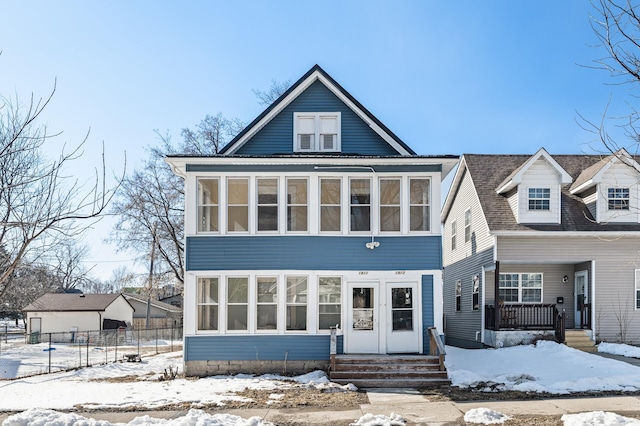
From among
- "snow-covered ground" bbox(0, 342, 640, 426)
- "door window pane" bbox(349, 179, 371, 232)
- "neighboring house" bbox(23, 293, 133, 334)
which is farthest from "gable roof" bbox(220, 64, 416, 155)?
"neighboring house" bbox(23, 293, 133, 334)

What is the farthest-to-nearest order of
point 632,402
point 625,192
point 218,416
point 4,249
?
point 625,192, point 632,402, point 218,416, point 4,249

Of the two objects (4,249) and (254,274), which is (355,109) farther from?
(4,249)

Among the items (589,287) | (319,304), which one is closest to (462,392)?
(319,304)

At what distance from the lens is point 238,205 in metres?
15.2

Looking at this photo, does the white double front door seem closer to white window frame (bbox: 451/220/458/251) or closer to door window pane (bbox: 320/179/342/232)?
door window pane (bbox: 320/179/342/232)

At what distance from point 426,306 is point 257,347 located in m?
4.75

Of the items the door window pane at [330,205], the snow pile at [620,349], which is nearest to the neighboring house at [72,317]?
the door window pane at [330,205]

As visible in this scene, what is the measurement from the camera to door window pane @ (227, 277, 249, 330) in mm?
14820

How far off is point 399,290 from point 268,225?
13.4ft

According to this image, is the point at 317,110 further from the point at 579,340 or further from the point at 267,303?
the point at 579,340

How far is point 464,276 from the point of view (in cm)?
2330

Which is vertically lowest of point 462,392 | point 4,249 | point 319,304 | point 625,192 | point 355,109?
point 462,392

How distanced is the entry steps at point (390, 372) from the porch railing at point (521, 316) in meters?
6.41

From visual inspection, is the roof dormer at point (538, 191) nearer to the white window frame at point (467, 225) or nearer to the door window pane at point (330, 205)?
the white window frame at point (467, 225)
